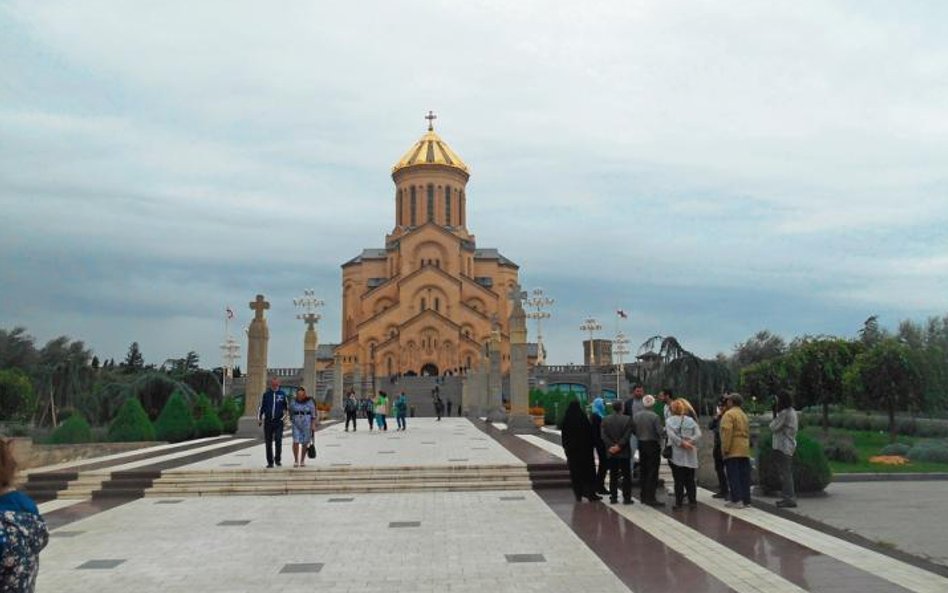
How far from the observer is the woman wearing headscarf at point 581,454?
387 inches

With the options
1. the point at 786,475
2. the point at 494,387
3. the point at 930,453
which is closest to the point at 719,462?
the point at 786,475

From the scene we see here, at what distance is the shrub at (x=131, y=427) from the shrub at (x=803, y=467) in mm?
14566

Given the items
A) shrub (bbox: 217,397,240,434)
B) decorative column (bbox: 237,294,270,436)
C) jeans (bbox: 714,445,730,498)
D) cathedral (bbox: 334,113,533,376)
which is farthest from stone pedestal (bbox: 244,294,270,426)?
cathedral (bbox: 334,113,533,376)

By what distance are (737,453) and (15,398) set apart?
3982cm

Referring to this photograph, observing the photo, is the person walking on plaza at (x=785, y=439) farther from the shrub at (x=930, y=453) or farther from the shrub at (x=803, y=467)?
the shrub at (x=930, y=453)

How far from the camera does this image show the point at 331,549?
7.01m

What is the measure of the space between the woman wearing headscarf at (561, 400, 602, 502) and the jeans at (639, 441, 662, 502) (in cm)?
62

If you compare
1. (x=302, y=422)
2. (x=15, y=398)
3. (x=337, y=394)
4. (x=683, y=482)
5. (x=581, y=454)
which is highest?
(x=15, y=398)

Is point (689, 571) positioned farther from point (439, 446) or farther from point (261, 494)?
point (439, 446)

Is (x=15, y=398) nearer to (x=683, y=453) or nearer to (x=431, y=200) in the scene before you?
(x=431, y=200)

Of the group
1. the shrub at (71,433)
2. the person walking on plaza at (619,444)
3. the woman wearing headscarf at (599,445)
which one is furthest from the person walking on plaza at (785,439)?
the shrub at (71,433)

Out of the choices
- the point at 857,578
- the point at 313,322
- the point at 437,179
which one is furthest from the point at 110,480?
the point at 437,179

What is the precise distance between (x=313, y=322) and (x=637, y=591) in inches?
906

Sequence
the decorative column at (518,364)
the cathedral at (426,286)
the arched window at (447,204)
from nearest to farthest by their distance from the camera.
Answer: the decorative column at (518,364) < the cathedral at (426,286) < the arched window at (447,204)
